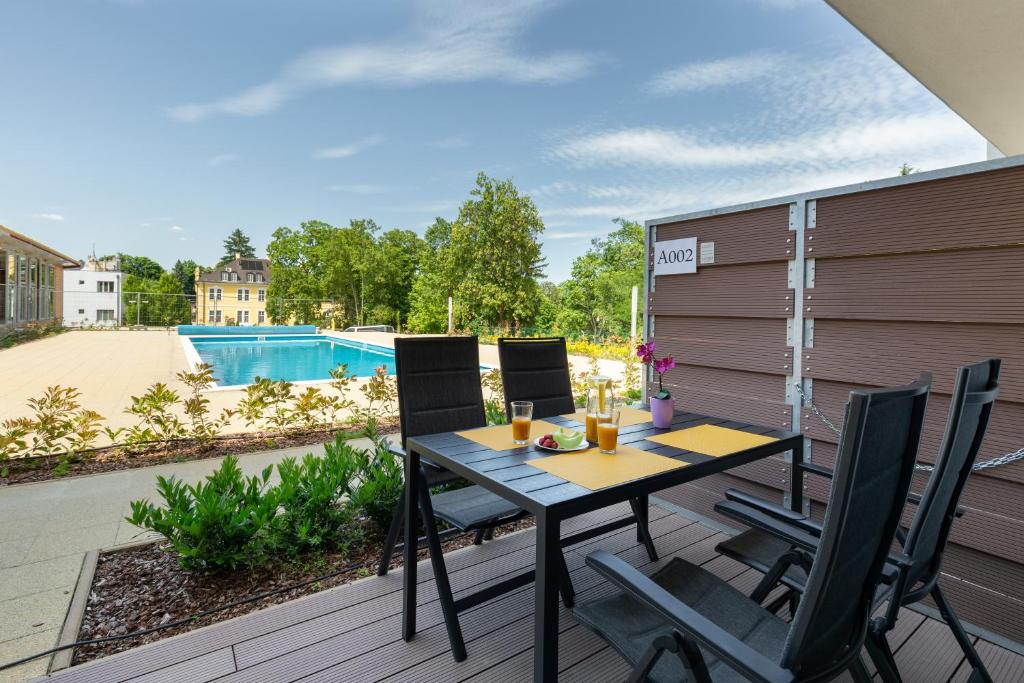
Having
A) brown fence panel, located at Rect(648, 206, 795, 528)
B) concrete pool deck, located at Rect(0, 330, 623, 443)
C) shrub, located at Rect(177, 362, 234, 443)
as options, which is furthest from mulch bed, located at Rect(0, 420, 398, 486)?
brown fence panel, located at Rect(648, 206, 795, 528)

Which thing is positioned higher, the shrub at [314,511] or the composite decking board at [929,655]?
the shrub at [314,511]

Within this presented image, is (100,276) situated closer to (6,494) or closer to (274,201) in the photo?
(274,201)

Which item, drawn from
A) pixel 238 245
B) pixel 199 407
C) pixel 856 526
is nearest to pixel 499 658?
pixel 856 526

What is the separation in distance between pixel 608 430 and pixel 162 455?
376 cm

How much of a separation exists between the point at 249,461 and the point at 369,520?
169 centimetres

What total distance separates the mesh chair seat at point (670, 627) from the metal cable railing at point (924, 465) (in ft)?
2.10

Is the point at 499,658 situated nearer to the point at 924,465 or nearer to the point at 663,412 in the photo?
the point at 663,412

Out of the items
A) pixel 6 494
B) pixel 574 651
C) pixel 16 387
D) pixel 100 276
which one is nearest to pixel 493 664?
pixel 574 651

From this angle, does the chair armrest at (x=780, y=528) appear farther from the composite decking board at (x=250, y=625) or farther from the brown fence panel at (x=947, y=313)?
the composite decking board at (x=250, y=625)

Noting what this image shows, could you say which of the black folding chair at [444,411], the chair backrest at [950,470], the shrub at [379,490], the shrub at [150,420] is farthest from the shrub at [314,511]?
the chair backrest at [950,470]

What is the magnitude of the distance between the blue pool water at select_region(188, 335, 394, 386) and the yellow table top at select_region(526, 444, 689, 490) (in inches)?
362

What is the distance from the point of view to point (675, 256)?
2873 millimetres

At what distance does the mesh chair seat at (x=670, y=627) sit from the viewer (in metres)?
1.11

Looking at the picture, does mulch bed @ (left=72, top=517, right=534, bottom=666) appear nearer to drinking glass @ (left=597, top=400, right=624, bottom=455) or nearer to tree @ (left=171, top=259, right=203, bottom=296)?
drinking glass @ (left=597, top=400, right=624, bottom=455)
